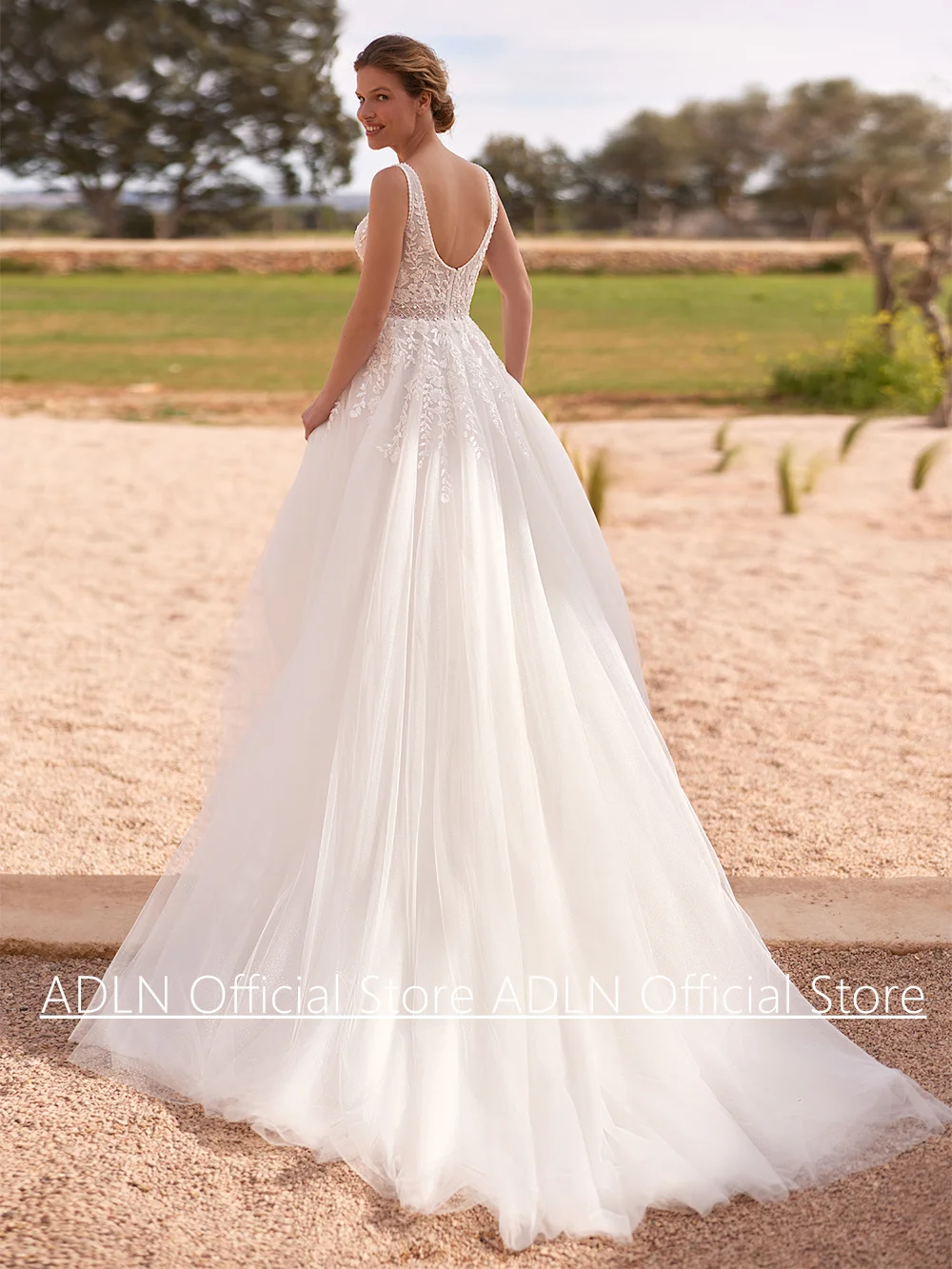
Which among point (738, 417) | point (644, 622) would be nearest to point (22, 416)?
point (738, 417)

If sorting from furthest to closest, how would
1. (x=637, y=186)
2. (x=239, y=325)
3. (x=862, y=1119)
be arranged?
(x=637, y=186) < (x=239, y=325) < (x=862, y=1119)

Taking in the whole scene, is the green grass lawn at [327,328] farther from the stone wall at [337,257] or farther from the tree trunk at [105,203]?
the tree trunk at [105,203]

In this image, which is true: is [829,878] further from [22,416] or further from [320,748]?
[22,416]

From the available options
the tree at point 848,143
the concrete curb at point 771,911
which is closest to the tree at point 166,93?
the tree at point 848,143

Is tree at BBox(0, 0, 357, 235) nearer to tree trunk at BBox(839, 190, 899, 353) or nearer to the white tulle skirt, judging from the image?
tree trunk at BBox(839, 190, 899, 353)

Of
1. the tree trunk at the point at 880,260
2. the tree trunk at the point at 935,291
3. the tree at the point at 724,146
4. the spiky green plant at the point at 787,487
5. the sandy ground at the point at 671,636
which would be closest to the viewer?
the sandy ground at the point at 671,636

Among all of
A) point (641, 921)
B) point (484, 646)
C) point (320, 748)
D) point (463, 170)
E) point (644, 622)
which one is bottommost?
point (644, 622)

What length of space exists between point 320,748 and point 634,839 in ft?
2.04

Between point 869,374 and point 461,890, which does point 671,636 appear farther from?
point 869,374

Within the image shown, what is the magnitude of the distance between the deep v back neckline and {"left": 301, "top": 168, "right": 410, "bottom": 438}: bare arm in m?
0.03

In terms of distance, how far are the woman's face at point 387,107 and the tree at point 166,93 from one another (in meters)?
40.3

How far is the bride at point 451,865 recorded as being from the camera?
2186 mm

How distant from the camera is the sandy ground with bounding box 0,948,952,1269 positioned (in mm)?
1950

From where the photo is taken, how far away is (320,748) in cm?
248
